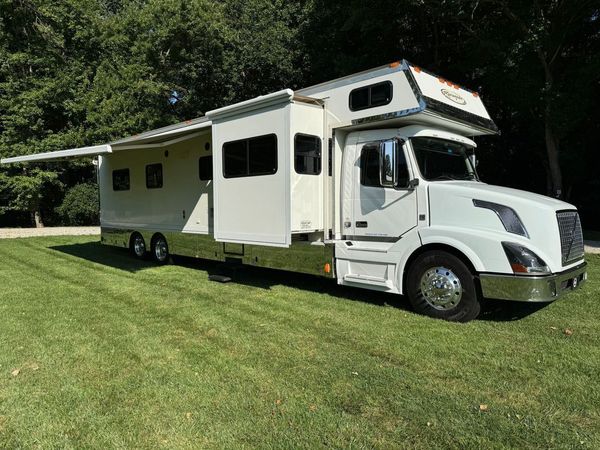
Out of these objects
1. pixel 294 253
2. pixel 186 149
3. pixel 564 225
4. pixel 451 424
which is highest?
pixel 186 149

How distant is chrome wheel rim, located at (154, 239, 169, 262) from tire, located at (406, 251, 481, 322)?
21.6 feet

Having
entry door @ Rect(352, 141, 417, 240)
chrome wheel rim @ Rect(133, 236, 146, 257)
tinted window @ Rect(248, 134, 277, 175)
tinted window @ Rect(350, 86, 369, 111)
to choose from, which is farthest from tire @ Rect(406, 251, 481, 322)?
chrome wheel rim @ Rect(133, 236, 146, 257)

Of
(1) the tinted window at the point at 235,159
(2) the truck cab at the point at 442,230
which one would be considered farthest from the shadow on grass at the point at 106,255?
(2) the truck cab at the point at 442,230

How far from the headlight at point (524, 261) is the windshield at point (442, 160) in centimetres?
144

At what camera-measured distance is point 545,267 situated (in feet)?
17.7

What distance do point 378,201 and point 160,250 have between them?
6429 millimetres

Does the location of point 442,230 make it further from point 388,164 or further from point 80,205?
point 80,205

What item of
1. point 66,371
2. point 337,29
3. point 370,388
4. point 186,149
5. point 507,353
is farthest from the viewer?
point 337,29

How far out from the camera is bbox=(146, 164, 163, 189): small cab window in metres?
10.8

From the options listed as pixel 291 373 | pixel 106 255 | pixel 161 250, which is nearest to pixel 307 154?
pixel 291 373

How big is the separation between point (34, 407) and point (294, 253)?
429 centimetres

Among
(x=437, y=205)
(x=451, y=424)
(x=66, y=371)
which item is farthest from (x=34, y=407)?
(x=437, y=205)

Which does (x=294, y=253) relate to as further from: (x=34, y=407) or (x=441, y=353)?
(x=34, y=407)

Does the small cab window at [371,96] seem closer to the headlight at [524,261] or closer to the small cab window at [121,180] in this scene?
the headlight at [524,261]
